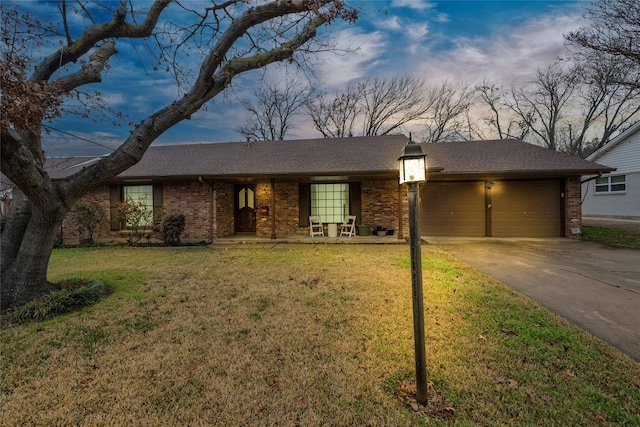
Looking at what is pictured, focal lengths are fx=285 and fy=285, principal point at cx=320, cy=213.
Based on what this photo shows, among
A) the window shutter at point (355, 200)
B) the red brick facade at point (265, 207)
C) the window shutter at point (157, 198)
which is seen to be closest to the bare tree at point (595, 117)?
the red brick facade at point (265, 207)

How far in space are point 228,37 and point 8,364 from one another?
458 centimetres

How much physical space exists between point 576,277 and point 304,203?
27.0 feet

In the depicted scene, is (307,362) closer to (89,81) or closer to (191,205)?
(89,81)

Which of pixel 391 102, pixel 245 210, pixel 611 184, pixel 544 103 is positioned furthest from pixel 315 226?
pixel 544 103

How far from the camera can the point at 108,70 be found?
514 cm

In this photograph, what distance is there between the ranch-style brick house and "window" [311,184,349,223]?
0.13ft

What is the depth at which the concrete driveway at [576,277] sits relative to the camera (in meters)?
3.41

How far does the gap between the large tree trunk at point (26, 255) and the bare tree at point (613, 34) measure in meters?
14.4

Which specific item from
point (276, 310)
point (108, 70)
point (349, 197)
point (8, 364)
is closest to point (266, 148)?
point (349, 197)

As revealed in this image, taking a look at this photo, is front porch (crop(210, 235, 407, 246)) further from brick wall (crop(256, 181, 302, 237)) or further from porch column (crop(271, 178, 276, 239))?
brick wall (crop(256, 181, 302, 237))

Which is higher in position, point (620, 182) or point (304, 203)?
point (620, 182)

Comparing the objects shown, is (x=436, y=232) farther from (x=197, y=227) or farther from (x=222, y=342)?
Result: (x=222, y=342)

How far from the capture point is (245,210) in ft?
39.3

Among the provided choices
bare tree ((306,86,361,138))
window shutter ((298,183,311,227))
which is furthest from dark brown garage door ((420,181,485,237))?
bare tree ((306,86,361,138))
